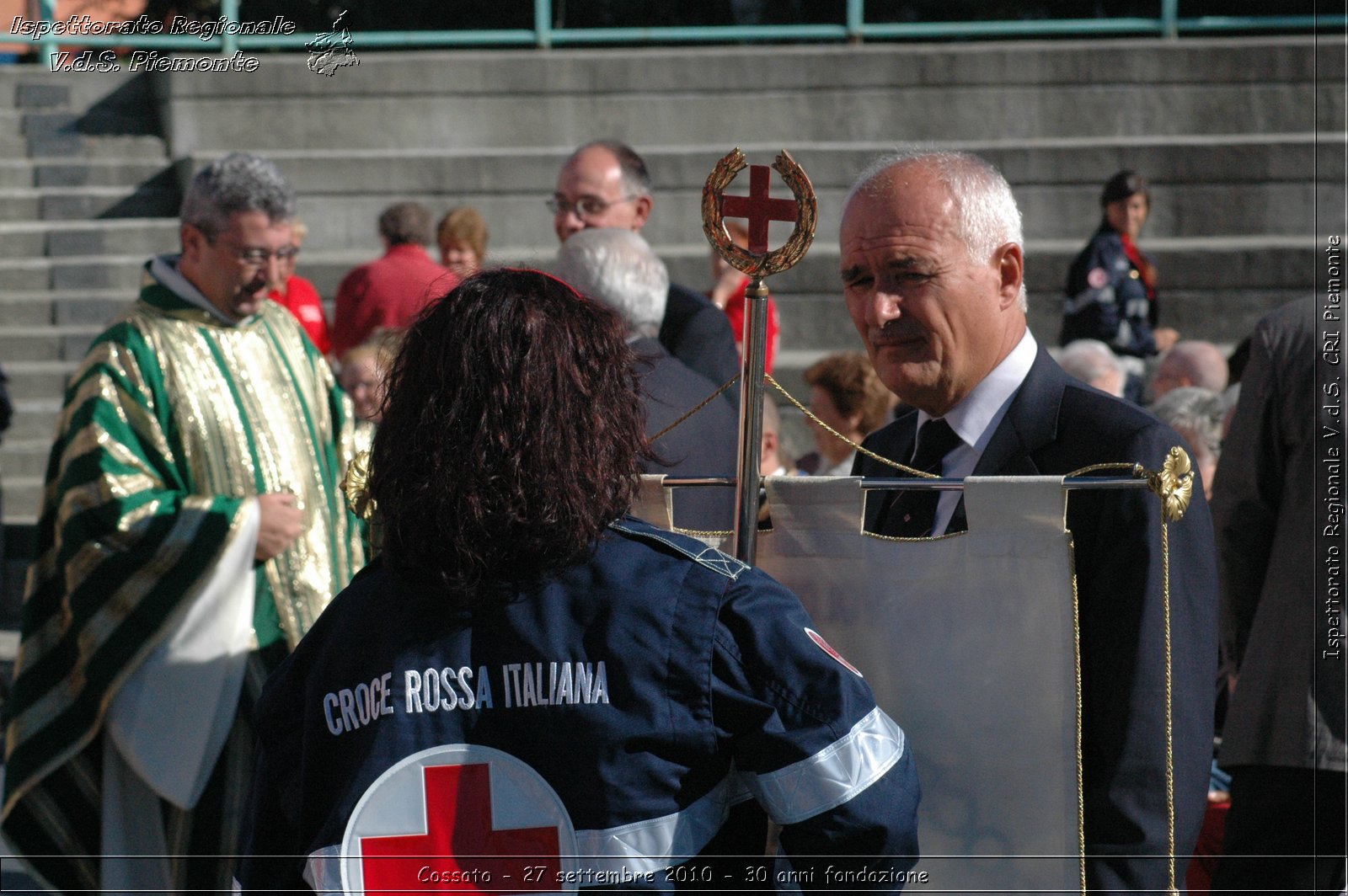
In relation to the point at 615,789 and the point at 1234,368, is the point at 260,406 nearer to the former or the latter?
the point at 615,789

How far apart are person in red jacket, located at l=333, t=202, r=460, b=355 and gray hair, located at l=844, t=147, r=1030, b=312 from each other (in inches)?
165

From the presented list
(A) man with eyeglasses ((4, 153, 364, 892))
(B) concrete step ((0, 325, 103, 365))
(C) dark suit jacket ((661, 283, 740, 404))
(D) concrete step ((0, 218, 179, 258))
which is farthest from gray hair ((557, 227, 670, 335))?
(D) concrete step ((0, 218, 179, 258))

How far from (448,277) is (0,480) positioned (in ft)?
20.4

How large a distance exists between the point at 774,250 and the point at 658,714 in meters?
0.73

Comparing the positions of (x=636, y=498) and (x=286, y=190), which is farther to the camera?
(x=286, y=190)

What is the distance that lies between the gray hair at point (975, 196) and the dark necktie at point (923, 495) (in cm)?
27

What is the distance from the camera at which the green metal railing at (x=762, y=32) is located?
10070 mm

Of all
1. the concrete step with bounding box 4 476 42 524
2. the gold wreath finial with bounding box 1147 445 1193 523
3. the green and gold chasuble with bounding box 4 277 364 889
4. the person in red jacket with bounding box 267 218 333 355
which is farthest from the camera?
the concrete step with bounding box 4 476 42 524

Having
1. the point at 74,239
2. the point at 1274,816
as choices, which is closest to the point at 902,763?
the point at 1274,816

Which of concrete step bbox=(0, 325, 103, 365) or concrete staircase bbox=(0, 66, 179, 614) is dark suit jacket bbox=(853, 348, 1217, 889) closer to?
concrete staircase bbox=(0, 66, 179, 614)

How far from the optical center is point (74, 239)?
354 inches

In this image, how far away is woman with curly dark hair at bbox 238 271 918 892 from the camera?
5.99ft

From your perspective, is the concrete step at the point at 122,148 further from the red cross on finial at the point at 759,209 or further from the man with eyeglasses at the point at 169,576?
the red cross on finial at the point at 759,209

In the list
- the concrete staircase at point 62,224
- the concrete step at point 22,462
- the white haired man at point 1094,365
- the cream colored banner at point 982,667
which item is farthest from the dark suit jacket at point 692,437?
the concrete step at point 22,462
